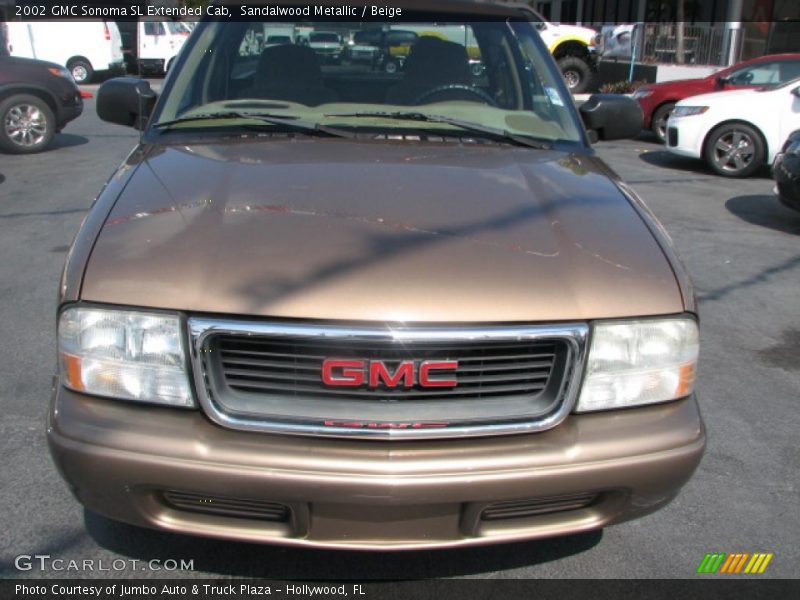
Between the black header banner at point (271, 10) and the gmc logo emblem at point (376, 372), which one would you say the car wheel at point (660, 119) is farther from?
the gmc logo emblem at point (376, 372)

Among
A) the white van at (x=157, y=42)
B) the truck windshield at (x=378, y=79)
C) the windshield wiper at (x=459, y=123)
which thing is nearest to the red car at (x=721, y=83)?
the truck windshield at (x=378, y=79)

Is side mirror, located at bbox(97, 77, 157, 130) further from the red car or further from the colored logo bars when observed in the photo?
the red car

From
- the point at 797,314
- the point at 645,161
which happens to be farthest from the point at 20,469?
the point at 645,161

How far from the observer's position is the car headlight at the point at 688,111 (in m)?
10.2

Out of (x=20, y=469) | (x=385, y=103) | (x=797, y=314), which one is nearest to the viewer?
(x=20, y=469)

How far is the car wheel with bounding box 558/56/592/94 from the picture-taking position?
20.2 metres

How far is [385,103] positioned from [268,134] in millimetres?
581

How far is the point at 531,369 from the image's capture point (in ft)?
7.27

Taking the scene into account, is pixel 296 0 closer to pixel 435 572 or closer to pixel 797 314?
pixel 435 572

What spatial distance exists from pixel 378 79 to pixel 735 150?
782cm

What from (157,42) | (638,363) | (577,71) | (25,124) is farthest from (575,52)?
(638,363)

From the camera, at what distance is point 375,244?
7.46 feet

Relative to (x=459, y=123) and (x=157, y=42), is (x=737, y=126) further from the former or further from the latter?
(x=157, y=42)

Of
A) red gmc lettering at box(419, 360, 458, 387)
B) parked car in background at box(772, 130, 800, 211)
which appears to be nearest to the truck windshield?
red gmc lettering at box(419, 360, 458, 387)
